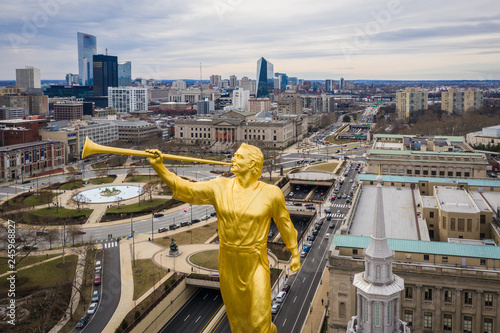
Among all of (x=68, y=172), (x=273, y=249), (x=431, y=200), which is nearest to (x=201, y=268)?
(x=273, y=249)

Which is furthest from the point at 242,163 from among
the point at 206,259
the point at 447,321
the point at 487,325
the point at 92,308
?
the point at 206,259

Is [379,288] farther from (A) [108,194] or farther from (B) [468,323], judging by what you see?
(A) [108,194]

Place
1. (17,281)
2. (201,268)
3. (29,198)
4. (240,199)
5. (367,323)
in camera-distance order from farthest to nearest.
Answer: (29,198) < (201,268) < (17,281) < (367,323) < (240,199)

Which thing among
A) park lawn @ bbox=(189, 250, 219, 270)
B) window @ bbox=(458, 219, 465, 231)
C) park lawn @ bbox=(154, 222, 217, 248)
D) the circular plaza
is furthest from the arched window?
the circular plaza

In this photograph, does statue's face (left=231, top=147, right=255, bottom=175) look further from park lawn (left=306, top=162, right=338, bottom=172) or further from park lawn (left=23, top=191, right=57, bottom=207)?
park lawn (left=306, top=162, right=338, bottom=172)

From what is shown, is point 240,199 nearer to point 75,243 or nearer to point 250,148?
point 250,148
